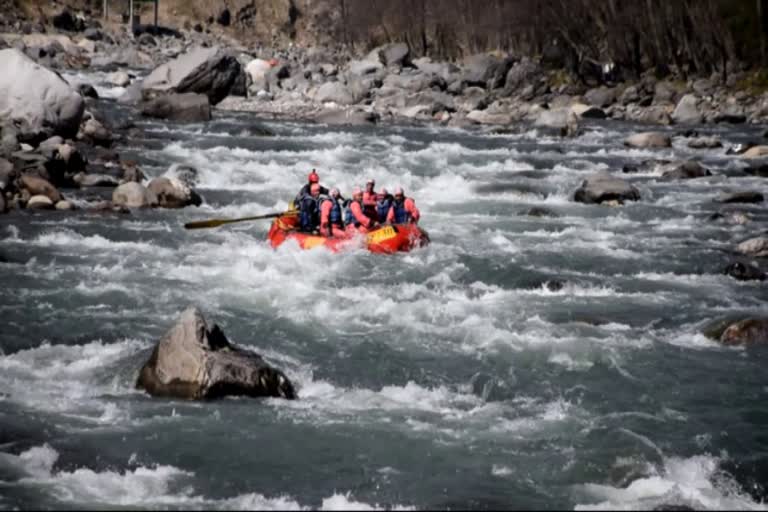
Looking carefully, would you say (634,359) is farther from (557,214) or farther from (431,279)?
(557,214)

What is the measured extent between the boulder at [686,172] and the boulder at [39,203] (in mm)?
14187

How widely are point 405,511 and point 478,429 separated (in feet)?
6.24

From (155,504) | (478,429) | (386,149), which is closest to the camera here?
(155,504)

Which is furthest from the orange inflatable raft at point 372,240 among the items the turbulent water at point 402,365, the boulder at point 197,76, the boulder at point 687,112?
the boulder at point 687,112

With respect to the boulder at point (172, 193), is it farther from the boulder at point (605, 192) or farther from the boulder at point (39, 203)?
the boulder at point (605, 192)

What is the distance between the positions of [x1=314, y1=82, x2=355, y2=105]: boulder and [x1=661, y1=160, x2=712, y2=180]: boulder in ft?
56.0

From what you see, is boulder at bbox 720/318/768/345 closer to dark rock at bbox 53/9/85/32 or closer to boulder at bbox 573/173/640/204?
boulder at bbox 573/173/640/204

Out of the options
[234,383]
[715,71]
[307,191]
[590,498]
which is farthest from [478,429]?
[715,71]

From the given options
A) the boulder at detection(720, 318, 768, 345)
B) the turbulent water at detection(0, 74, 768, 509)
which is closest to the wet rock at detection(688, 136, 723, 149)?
the turbulent water at detection(0, 74, 768, 509)

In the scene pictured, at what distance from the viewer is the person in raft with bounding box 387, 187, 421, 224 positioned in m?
17.9

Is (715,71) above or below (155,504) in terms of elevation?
above

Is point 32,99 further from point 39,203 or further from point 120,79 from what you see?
point 120,79

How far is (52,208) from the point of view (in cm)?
1897

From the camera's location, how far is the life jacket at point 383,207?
17.9m
